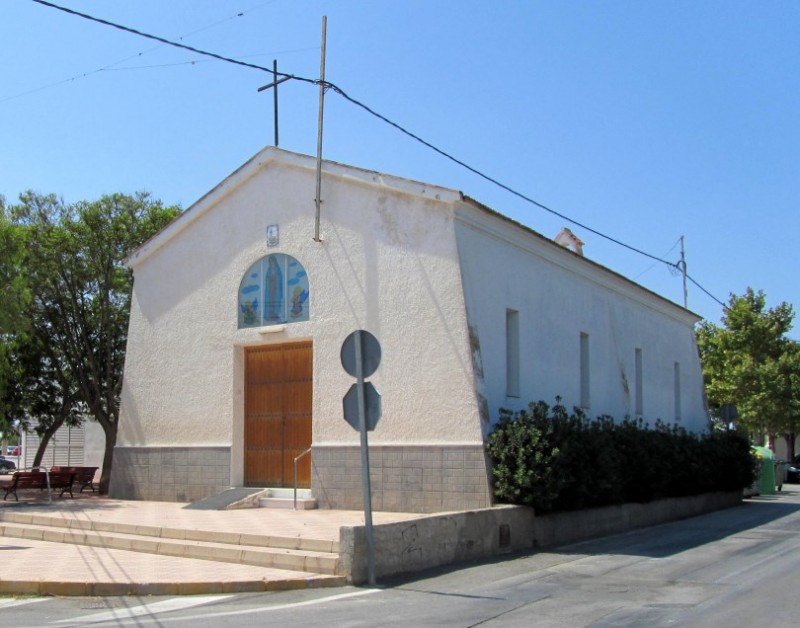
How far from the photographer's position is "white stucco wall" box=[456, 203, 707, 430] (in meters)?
16.1

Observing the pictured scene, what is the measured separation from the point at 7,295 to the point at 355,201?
807 cm

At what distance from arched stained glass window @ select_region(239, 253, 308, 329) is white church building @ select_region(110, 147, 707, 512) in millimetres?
34

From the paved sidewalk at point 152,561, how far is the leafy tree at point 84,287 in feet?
23.2

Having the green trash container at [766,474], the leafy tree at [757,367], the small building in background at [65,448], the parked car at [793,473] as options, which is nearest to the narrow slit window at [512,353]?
the green trash container at [766,474]

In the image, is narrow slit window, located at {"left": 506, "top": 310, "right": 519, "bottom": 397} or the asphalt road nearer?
the asphalt road

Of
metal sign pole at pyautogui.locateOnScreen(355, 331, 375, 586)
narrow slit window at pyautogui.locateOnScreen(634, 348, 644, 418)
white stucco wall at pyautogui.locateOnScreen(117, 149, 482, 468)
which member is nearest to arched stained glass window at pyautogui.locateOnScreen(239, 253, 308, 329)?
white stucco wall at pyautogui.locateOnScreen(117, 149, 482, 468)

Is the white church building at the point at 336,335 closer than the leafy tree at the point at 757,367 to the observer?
Yes

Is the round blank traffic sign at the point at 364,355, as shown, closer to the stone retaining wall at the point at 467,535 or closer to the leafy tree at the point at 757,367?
A: the stone retaining wall at the point at 467,535

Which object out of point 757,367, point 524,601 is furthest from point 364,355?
point 757,367

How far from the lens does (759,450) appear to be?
30.5 m

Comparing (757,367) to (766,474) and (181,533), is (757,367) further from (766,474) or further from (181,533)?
(181,533)

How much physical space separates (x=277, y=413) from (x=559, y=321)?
259 inches

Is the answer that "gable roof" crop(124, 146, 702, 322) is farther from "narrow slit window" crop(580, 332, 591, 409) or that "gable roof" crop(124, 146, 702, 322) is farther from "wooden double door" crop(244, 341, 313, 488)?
"wooden double door" crop(244, 341, 313, 488)

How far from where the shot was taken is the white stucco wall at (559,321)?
16.1m
